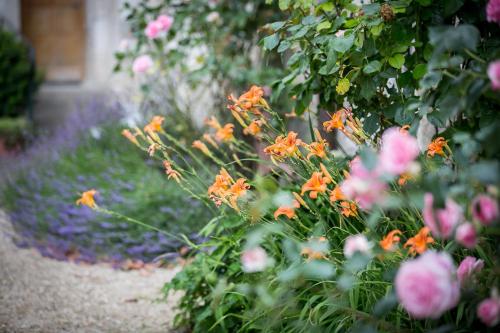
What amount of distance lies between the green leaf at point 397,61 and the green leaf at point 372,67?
1.6 inches

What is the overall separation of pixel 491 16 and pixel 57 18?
8.29 meters

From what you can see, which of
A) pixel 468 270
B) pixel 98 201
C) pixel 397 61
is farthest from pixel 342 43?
pixel 98 201

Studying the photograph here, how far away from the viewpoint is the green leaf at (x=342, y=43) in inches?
84.8

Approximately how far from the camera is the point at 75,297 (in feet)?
10.3

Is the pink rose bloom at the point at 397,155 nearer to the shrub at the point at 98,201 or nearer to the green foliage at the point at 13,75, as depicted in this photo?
the shrub at the point at 98,201

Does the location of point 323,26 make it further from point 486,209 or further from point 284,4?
point 486,209

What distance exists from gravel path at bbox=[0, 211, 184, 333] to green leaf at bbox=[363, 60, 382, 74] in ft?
4.75

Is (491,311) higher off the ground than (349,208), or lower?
higher

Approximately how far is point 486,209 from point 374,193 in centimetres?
23

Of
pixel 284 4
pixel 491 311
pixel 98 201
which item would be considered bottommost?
pixel 98 201

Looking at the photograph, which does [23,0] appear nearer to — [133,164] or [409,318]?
[133,164]

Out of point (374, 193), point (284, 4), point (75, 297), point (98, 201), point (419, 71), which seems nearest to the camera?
point (374, 193)

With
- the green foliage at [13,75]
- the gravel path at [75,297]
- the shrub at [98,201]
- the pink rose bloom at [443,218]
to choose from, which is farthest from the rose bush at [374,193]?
the green foliage at [13,75]

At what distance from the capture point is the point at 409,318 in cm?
185
